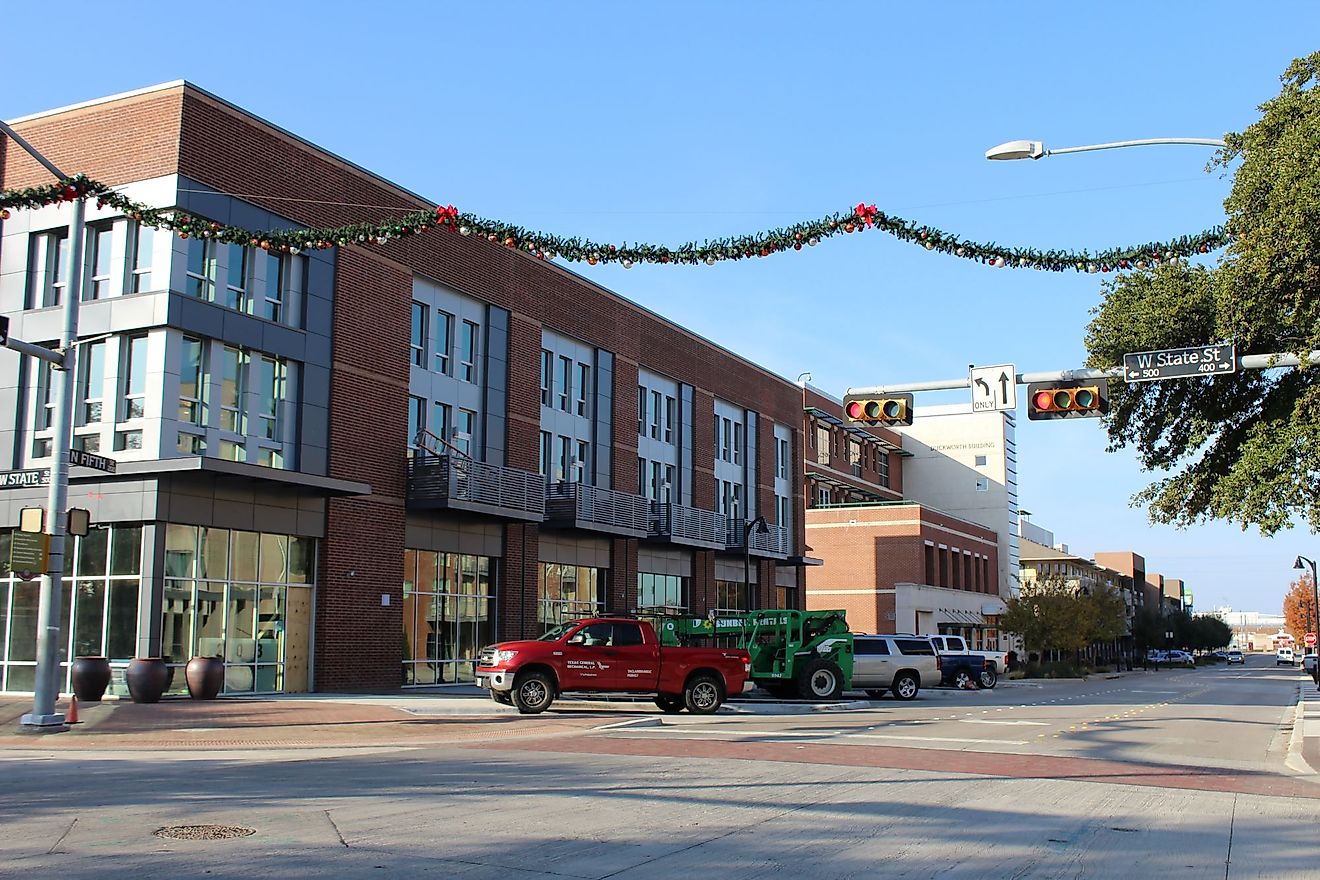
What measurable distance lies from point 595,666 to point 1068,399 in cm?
1101

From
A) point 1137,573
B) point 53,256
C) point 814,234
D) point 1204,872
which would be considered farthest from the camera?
point 1137,573

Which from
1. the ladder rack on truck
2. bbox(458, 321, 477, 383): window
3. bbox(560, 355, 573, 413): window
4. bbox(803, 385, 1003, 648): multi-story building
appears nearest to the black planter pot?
the ladder rack on truck

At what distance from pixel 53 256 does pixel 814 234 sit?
63.9ft

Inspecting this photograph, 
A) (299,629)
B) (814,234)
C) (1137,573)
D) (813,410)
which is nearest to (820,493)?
(813,410)

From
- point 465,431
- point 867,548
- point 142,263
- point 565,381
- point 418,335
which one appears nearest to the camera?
point 142,263

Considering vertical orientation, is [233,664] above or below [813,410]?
below

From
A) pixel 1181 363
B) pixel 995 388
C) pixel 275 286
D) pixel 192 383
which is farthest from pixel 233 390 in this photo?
pixel 1181 363

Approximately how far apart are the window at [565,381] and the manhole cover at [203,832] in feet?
101

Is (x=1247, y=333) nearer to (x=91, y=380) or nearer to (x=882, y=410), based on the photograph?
(x=882, y=410)

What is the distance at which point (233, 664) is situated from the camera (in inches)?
1094

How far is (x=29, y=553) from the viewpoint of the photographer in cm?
1936

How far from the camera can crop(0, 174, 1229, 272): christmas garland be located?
59.3 feet

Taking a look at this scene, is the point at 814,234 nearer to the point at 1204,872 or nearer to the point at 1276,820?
the point at 1276,820

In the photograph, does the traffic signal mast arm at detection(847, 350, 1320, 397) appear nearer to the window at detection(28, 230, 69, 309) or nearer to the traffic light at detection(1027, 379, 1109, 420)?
the traffic light at detection(1027, 379, 1109, 420)
